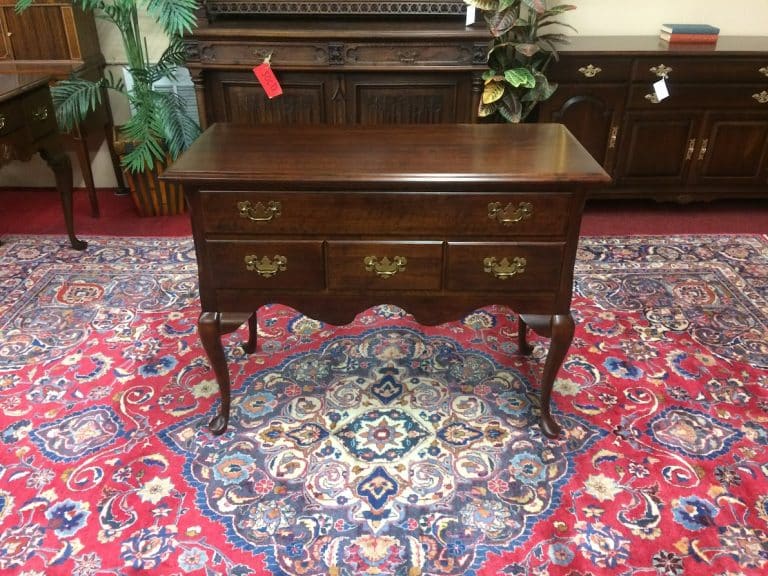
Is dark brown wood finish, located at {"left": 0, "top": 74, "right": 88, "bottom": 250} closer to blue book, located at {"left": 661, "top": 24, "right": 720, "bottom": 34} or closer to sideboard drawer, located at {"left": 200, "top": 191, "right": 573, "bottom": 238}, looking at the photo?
sideboard drawer, located at {"left": 200, "top": 191, "right": 573, "bottom": 238}

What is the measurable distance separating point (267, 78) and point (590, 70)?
167 centimetres

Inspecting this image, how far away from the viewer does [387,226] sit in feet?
5.47

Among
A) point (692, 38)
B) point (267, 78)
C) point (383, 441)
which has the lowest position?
point (383, 441)

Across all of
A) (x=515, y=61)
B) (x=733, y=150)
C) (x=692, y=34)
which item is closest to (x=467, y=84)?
(x=515, y=61)

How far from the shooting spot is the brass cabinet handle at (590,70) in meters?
3.25

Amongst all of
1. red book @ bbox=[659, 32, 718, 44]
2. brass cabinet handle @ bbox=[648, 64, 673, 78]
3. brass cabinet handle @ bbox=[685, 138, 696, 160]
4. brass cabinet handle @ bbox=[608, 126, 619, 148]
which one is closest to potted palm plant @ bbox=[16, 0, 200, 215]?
brass cabinet handle @ bbox=[608, 126, 619, 148]

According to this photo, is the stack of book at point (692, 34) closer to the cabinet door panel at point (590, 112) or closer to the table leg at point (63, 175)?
the cabinet door panel at point (590, 112)

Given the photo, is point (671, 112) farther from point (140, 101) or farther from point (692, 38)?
point (140, 101)

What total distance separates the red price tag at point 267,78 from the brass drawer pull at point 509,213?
179cm

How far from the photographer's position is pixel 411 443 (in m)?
1.94

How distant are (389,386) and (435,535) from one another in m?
0.66

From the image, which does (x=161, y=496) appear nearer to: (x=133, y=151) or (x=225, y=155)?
(x=225, y=155)

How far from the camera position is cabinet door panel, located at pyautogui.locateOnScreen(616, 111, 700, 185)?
3373 millimetres

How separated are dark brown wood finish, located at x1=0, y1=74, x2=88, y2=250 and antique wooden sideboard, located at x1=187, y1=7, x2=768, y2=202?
0.71m
